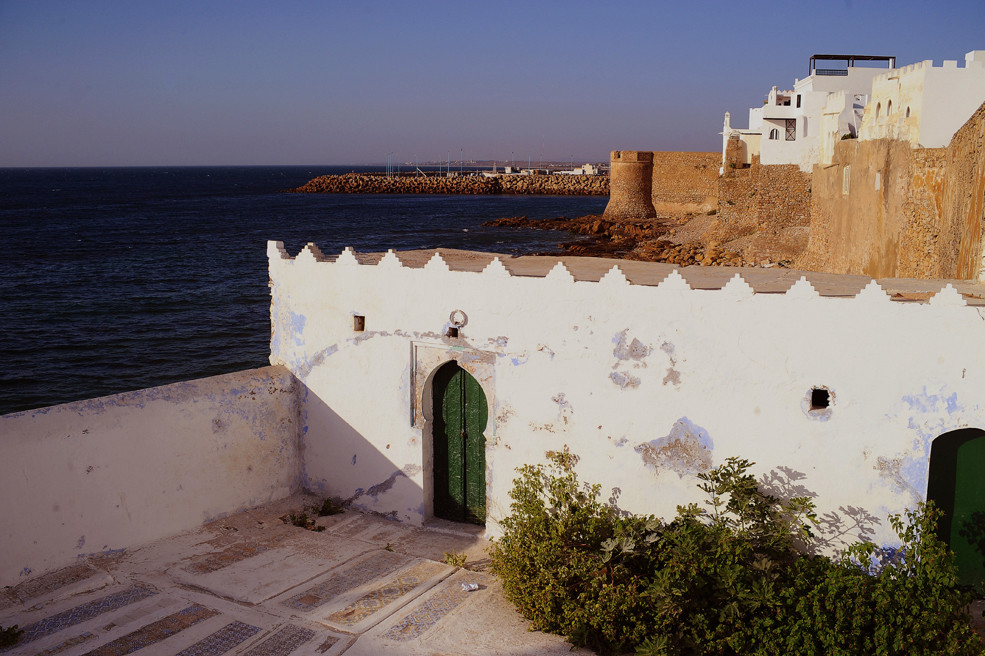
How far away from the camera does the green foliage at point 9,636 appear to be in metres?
5.24

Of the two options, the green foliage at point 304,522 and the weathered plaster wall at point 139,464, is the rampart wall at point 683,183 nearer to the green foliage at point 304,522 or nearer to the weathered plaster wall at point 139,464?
the weathered plaster wall at point 139,464

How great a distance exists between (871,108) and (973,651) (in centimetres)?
1229

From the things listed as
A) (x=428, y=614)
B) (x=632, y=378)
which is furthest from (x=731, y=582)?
(x=428, y=614)

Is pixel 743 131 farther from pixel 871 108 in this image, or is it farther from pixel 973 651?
pixel 973 651

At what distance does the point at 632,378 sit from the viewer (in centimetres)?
633

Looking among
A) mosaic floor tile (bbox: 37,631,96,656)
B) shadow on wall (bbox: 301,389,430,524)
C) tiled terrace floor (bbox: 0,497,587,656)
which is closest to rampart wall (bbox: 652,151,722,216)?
A: shadow on wall (bbox: 301,389,430,524)

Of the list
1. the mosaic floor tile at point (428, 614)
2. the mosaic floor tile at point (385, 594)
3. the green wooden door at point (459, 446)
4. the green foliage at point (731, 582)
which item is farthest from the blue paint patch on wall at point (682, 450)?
the mosaic floor tile at point (385, 594)

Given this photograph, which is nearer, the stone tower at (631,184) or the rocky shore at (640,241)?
the rocky shore at (640,241)

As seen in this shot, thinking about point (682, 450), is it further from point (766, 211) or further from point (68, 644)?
point (766, 211)

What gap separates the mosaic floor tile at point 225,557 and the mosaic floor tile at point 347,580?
2.73 feet

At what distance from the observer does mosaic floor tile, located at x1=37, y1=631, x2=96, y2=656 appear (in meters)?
5.20

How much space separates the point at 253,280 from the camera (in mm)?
34312

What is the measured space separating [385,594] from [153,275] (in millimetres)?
32760

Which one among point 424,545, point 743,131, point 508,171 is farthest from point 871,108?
point 508,171
